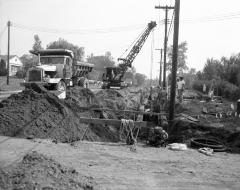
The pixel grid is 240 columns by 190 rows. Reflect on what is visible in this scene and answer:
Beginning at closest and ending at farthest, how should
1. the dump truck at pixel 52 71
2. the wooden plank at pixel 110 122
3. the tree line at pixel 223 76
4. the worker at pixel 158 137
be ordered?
the worker at pixel 158 137
the wooden plank at pixel 110 122
the dump truck at pixel 52 71
the tree line at pixel 223 76

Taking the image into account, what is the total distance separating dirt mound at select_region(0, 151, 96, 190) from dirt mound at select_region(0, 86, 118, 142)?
3991 millimetres

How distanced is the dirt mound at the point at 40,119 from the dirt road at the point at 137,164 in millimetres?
843

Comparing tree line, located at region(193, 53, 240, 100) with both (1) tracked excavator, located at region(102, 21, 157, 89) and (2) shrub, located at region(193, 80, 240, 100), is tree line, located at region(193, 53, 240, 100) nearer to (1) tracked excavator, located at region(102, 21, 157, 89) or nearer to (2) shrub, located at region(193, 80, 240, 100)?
(2) shrub, located at region(193, 80, 240, 100)

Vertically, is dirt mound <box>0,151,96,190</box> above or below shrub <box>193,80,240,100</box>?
below

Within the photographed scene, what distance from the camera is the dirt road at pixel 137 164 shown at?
220 inches

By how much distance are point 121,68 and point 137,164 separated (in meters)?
30.7

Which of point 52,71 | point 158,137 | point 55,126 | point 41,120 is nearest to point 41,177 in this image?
point 158,137

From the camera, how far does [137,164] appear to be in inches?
263

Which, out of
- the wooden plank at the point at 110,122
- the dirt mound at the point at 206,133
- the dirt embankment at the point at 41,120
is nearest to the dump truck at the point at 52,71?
the dirt embankment at the point at 41,120

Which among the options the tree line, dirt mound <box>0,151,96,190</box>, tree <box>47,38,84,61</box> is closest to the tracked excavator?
the tree line

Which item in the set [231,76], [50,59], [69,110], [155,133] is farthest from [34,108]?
[231,76]

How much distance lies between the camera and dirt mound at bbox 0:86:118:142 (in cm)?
938

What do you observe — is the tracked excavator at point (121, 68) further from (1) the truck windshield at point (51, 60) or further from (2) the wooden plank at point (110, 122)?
(2) the wooden plank at point (110, 122)

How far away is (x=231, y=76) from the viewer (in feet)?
129
